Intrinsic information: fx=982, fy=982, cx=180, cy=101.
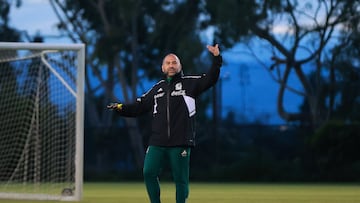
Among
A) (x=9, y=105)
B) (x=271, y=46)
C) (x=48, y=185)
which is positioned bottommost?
(x=48, y=185)

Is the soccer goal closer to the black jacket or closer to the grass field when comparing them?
the grass field

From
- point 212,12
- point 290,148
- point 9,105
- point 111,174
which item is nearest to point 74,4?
point 212,12

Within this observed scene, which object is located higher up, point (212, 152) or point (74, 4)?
point (74, 4)

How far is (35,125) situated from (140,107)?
17.8 metres

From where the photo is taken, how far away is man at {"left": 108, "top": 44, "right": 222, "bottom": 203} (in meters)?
11.0

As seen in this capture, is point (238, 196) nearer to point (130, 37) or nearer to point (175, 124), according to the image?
point (175, 124)

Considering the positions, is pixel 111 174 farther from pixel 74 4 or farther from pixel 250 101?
pixel 250 101

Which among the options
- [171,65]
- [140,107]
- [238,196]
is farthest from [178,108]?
[238,196]

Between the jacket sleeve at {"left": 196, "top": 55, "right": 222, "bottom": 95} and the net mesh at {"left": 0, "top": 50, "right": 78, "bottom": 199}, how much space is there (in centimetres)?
1347

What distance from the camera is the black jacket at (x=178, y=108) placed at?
1096 cm

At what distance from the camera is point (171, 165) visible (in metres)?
11.1

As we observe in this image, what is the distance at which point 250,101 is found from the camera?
→ 4747cm

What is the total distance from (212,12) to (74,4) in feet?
20.8

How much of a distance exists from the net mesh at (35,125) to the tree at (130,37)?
10.3 meters
